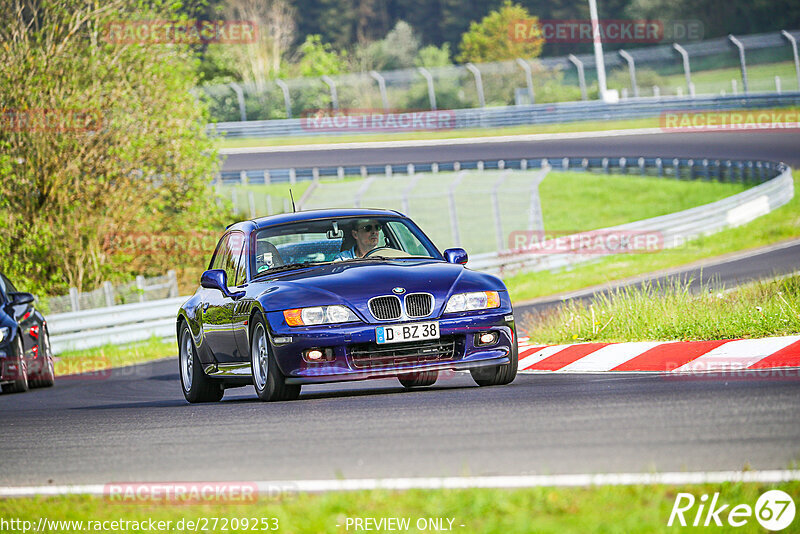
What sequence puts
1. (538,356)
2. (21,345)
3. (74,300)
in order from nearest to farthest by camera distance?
(538,356) → (21,345) → (74,300)

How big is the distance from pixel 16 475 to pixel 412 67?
82.0 metres

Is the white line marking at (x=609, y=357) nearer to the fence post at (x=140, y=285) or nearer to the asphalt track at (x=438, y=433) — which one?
the asphalt track at (x=438, y=433)

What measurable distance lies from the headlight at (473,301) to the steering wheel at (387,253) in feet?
4.19

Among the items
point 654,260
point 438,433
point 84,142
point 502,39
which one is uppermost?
point 502,39

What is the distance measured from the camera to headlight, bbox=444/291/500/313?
9.28 m

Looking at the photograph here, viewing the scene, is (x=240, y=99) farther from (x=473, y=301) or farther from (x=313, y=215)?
(x=473, y=301)

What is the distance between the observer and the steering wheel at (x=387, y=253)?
1052 cm

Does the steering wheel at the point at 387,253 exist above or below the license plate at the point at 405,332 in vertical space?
above

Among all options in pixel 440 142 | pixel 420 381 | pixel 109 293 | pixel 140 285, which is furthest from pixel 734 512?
pixel 440 142

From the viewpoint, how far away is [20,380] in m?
14.8

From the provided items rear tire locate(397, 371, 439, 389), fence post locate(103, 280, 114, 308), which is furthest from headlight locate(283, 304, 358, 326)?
fence post locate(103, 280, 114, 308)

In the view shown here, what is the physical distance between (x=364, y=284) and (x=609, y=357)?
105 inches

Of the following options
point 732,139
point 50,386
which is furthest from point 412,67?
point 50,386

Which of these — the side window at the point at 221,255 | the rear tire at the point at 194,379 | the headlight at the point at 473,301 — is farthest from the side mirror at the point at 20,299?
the headlight at the point at 473,301
